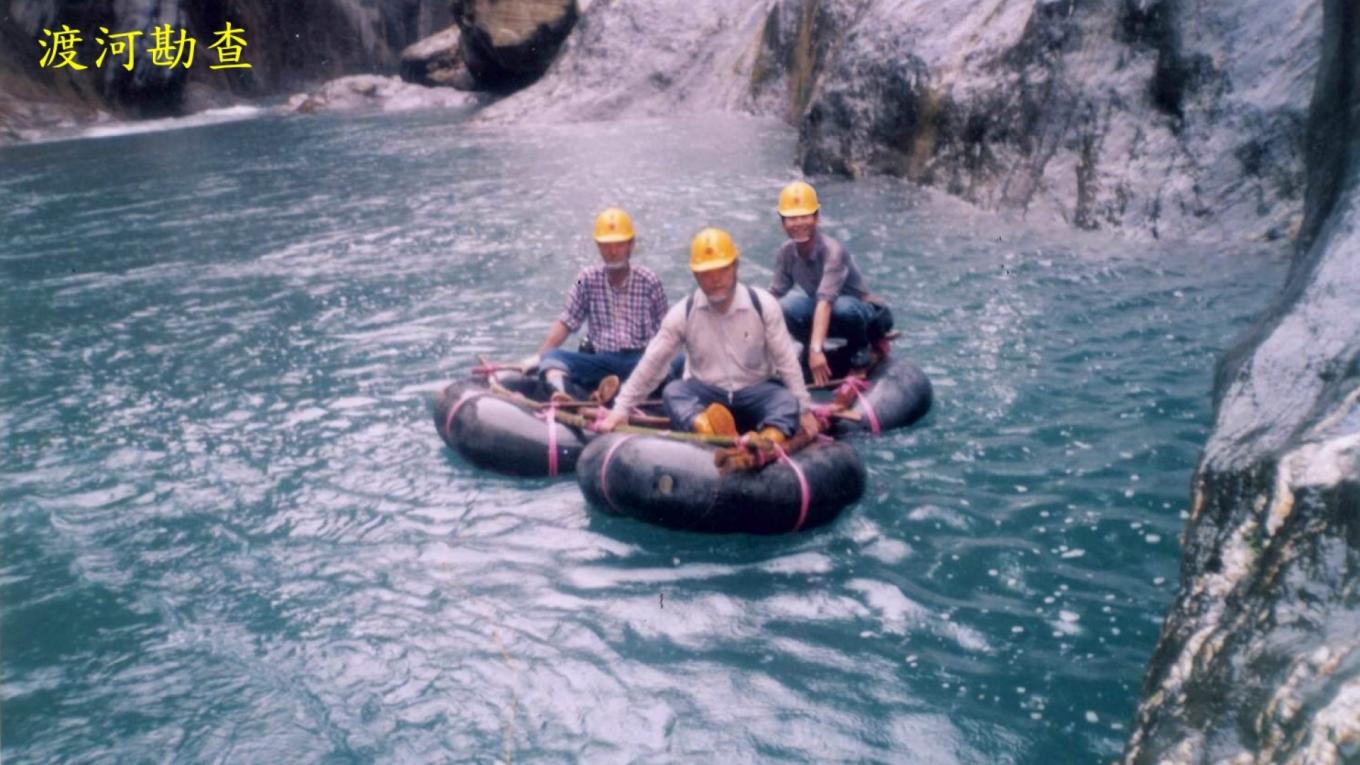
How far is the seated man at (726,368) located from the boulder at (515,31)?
25.7 metres

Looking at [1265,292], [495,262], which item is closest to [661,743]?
[1265,292]

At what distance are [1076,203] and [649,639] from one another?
31.8ft

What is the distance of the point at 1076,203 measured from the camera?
12961 millimetres

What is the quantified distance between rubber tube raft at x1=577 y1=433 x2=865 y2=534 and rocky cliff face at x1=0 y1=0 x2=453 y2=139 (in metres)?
30.7

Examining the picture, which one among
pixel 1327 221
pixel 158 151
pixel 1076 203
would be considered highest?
pixel 1327 221

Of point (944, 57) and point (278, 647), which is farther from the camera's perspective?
point (944, 57)

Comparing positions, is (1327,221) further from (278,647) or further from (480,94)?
(480,94)

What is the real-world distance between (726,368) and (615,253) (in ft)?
4.65

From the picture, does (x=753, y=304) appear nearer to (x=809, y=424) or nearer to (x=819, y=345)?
(x=809, y=424)

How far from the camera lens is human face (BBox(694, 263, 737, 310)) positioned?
20.9ft

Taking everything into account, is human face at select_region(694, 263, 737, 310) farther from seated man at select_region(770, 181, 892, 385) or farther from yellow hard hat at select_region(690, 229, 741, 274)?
seated man at select_region(770, 181, 892, 385)

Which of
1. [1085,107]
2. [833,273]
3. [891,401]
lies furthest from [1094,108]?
[891,401]

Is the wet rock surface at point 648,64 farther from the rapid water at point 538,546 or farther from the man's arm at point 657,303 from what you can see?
the man's arm at point 657,303

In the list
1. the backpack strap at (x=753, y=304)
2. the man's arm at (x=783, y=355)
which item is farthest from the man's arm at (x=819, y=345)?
the backpack strap at (x=753, y=304)
